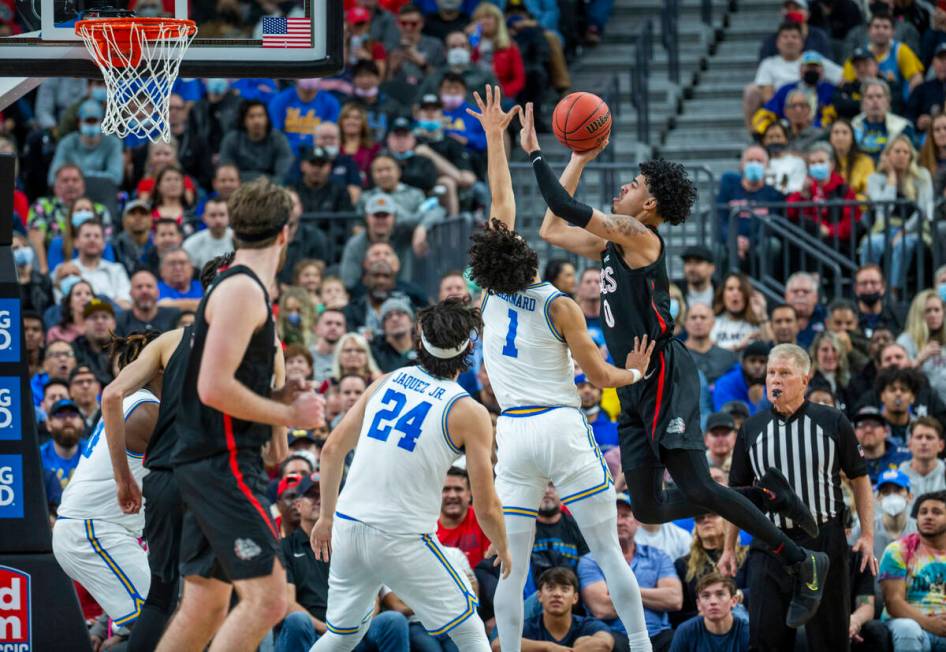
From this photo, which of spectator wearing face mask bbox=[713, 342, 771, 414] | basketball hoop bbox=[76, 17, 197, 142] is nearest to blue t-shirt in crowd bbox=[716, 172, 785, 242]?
spectator wearing face mask bbox=[713, 342, 771, 414]

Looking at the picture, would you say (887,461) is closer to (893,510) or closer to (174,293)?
(893,510)

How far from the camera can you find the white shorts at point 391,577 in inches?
322

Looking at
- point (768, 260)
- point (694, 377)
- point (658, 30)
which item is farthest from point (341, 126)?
point (694, 377)

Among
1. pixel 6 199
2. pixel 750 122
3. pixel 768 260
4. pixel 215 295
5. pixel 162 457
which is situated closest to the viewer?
pixel 215 295

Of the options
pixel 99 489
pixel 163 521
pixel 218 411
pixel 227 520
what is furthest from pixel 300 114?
pixel 227 520

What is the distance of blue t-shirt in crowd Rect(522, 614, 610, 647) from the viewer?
11.7 metres

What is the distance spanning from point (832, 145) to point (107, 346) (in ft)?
34.2

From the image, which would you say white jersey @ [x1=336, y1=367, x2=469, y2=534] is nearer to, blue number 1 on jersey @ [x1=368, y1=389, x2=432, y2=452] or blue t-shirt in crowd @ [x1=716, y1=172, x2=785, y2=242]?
blue number 1 on jersey @ [x1=368, y1=389, x2=432, y2=452]

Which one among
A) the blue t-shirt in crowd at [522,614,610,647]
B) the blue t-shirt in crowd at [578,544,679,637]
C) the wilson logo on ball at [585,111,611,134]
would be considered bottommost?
the blue t-shirt in crowd at [522,614,610,647]

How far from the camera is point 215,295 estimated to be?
23.9 feet

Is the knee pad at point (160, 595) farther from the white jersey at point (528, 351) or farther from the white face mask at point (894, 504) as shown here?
the white face mask at point (894, 504)

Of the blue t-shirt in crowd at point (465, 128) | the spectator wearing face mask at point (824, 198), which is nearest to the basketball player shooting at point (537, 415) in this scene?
the spectator wearing face mask at point (824, 198)

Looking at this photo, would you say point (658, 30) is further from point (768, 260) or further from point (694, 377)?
point (694, 377)

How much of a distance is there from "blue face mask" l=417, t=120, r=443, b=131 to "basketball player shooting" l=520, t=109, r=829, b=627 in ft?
29.0
